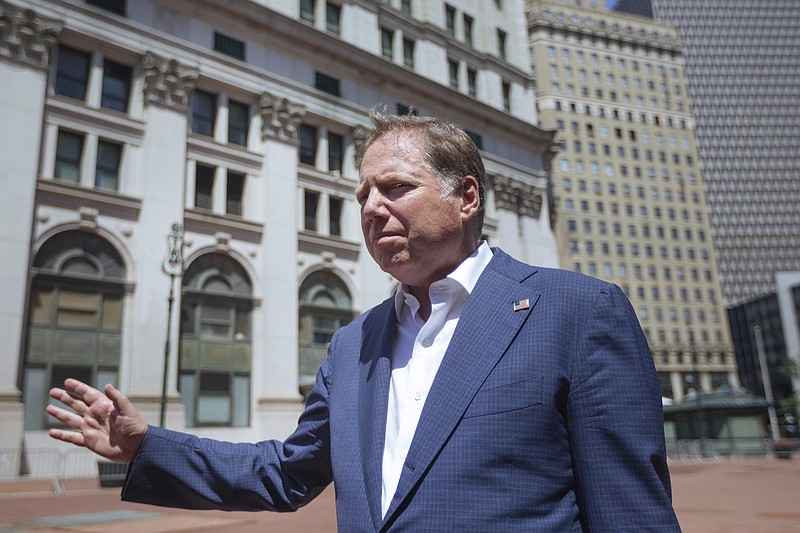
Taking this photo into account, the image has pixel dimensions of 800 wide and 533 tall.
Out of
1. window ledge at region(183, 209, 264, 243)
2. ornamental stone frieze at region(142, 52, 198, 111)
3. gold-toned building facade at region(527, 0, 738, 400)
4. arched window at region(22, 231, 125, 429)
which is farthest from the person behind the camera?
gold-toned building facade at region(527, 0, 738, 400)

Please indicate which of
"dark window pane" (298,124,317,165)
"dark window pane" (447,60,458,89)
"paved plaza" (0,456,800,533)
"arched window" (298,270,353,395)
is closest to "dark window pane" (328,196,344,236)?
"dark window pane" (298,124,317,165)

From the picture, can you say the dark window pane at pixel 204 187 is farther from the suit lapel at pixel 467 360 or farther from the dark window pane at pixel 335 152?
the suit lapel at pixel 467 360

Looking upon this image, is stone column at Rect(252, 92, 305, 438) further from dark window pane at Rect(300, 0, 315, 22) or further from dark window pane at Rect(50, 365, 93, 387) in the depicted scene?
dark window pane at Rect(50, 365, 93, 387)

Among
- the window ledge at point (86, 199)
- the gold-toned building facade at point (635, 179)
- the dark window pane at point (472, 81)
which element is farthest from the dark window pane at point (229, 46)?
the gold-toned building facade at point (635, 179)

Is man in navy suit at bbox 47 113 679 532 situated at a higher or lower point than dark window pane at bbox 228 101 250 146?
lower

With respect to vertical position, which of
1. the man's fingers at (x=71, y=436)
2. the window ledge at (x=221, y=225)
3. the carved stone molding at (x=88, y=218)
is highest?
the window ledge at (x=221, y=225)

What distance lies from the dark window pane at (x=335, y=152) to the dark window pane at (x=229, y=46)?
6.10 metres

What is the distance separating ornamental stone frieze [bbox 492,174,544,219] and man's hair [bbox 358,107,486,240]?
37.4 metres

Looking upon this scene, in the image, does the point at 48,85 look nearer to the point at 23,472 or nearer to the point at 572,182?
the point at 23,472

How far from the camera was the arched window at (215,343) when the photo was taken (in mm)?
25531

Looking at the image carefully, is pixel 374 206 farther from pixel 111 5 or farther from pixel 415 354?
pixel 111 5

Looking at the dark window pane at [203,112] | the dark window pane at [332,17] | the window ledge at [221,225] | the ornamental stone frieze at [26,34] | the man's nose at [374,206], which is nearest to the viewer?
the man's nose at [374,206]

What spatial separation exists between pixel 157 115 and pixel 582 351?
1070 inches

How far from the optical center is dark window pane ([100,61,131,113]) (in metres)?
25.8
